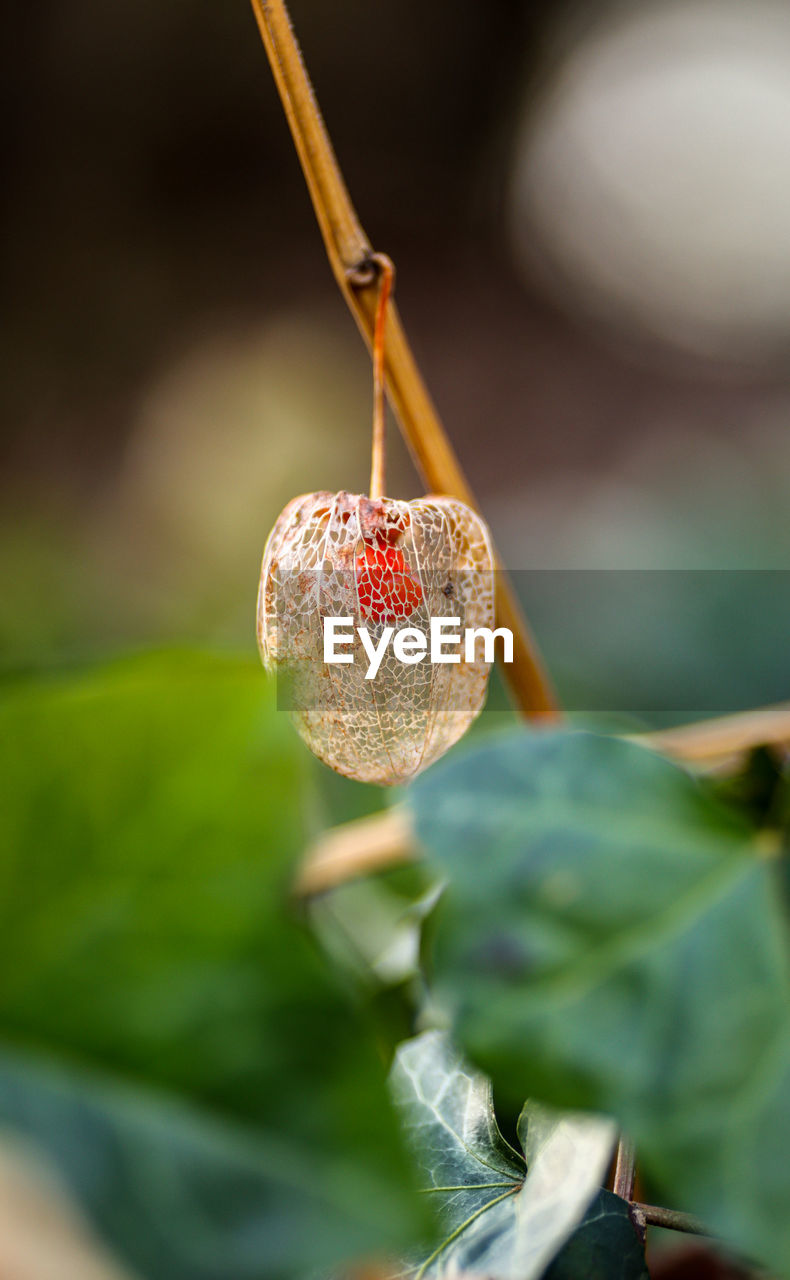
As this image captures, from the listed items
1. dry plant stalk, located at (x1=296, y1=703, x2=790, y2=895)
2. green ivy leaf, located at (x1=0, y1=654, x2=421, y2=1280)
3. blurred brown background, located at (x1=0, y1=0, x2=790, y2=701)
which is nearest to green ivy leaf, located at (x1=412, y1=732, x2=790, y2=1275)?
green ivy leaf, located at (x1=0, y1=654, x2=421, y2=1280)

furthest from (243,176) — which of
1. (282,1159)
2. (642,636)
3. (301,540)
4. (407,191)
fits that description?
(282,1159)

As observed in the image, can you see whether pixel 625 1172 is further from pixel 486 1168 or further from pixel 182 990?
pixel 182 990

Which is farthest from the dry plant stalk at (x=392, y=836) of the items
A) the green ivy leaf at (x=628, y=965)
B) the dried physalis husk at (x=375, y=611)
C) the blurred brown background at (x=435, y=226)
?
the blurred brown background at (x=435, y=226)

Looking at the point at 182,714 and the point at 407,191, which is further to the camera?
the point at 407,191

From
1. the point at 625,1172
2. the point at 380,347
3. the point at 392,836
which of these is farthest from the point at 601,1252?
the point at 380,347

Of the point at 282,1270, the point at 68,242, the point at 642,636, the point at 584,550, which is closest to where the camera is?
the point at 282,1270

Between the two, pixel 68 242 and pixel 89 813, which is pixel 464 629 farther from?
pixel 68 242

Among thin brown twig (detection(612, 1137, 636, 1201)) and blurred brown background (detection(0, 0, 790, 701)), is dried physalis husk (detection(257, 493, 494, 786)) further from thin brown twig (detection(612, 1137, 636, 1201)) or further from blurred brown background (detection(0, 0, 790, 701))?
blurred brown background (detection(0, 0, 790, 701))
